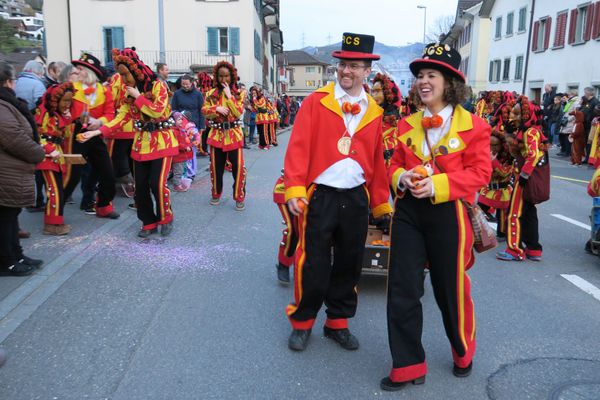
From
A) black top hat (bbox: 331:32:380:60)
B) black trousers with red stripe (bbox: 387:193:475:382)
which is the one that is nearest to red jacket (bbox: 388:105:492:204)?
black trousers with red stripe (bbox: 387:193:475:382)

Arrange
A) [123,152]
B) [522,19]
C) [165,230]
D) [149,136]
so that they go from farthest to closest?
[522,19]
[123,152]
[165,230]
[149,136]

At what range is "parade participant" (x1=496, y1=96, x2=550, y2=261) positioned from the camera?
5883 millimetres

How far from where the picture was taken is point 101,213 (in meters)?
A: 7.56

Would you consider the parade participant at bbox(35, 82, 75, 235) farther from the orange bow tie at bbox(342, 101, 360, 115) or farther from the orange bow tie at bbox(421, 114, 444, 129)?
the orange bow tie at bbox(421, 114, 444, 129)

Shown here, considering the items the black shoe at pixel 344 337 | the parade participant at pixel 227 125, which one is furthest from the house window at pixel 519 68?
the black shoe at pixel 344 337

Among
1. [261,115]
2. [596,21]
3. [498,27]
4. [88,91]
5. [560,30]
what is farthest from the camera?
[498,27]

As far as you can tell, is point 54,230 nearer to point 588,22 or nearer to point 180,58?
point 588,22

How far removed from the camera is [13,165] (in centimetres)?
504

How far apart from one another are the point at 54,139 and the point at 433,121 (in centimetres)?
482

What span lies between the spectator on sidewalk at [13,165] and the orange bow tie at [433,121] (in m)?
3.58

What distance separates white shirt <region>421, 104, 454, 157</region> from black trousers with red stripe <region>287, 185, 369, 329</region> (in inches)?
23.2

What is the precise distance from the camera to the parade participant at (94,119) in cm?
674

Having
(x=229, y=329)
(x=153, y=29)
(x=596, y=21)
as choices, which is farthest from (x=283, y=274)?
(x=153, y=29)

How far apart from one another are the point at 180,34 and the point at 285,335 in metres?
32.9
